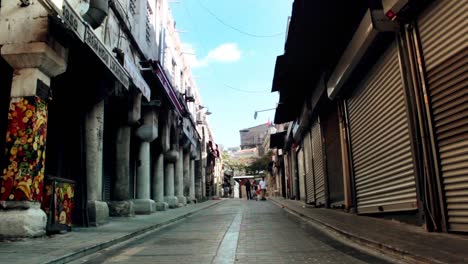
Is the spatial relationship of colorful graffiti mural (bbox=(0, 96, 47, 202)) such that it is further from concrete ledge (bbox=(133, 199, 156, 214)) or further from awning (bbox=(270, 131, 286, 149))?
awning (bbox=(270, 131, 286, 149))

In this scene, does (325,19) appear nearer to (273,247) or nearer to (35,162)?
(273,247)

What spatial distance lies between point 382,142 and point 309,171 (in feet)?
39.3

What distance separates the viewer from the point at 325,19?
37.2 ft

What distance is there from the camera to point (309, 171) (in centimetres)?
2175

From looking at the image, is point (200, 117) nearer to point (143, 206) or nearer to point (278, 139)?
point (278, 139)

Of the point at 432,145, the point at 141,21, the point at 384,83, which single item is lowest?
the point at 432,145

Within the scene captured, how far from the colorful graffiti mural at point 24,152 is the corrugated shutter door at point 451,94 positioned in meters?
7.24

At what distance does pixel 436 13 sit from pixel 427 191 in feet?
9.82

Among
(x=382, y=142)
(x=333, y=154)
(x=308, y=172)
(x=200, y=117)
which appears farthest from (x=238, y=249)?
(x=200, y=117)

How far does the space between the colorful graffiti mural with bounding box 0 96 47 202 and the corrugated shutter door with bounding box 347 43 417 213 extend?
7.08 m

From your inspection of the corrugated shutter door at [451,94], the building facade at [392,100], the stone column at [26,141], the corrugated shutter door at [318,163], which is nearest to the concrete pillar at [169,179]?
the corrugated shutter door at [318,163]

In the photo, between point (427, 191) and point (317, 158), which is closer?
point (427, 191)

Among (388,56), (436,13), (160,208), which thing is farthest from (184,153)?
(436,13)

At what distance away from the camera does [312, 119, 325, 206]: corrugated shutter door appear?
17.8 metres
